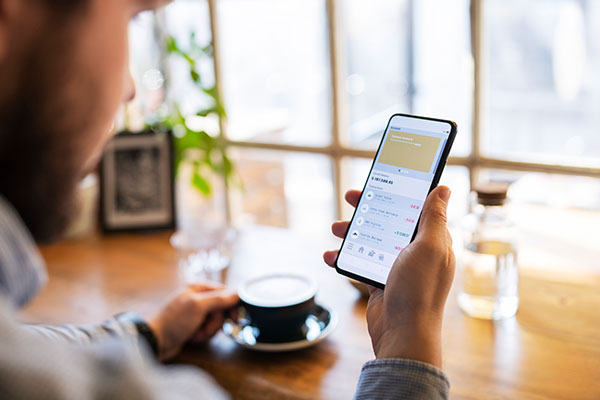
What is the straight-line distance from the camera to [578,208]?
1.51 meters

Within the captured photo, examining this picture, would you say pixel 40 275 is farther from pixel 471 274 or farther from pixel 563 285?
pixel 563 285

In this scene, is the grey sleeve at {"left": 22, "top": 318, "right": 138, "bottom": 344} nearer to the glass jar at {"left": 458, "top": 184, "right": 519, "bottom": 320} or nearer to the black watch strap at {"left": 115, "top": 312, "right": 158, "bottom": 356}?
the black watch strap at {"left": 115, "top": 312, "right": 158, "bottom": 356}

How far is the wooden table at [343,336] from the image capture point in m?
0.93

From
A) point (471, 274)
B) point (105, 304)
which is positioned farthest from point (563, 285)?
point (105, 304)

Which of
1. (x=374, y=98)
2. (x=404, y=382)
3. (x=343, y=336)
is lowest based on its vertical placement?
(x=343, y=336)

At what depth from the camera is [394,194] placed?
97 cm

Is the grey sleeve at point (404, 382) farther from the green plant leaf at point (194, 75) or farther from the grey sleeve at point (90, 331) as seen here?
the green plant leaf at point (194, 75)

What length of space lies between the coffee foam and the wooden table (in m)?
0.09

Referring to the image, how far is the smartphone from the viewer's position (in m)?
0.93

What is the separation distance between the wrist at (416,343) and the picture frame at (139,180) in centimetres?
107

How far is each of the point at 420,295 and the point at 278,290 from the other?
40cm

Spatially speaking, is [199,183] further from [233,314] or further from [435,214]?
[435,214]

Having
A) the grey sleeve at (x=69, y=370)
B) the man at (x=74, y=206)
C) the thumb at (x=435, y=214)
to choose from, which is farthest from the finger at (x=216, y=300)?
the grey sleeve at (x=69, y=370)

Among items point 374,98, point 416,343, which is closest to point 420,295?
point 416,343
